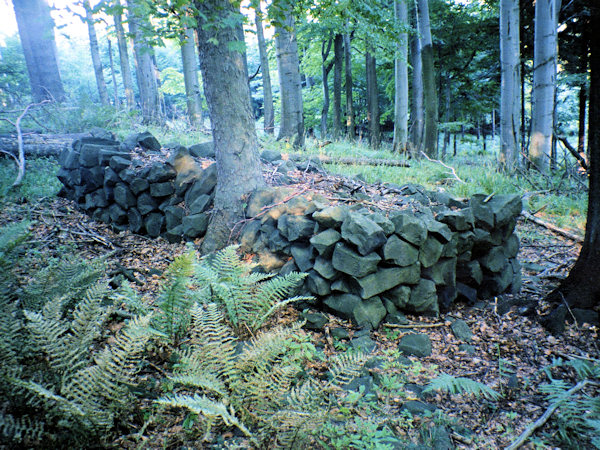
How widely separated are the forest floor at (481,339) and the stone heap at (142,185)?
15.1 inches

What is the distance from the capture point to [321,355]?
97.0 inches

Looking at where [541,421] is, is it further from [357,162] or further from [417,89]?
[417,89]

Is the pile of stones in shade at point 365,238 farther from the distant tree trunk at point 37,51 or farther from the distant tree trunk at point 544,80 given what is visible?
the distant tree trunk at point 37,51

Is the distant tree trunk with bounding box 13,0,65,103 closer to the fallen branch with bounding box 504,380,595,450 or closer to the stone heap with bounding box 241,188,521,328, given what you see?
the stone heap with bounding box 241,188,521,328

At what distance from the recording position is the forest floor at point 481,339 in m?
1.93

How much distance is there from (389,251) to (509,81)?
736 centimetres

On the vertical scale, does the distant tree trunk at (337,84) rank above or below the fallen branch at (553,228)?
above

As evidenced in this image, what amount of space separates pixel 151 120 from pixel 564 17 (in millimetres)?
13373

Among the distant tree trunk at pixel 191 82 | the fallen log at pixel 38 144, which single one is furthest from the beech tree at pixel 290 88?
the fallen log at pixel 38 144

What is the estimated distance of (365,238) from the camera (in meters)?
2.78

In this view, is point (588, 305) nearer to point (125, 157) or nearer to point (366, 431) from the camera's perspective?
point (366, 431)

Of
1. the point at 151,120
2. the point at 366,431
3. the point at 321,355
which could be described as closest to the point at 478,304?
the point at 321,355

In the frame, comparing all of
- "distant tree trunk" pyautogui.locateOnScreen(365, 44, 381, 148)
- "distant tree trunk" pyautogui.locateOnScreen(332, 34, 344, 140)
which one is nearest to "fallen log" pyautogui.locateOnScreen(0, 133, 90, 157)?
"distant tree trunk" pyautogui.locateOnScreen(365, 44, 381, 148)

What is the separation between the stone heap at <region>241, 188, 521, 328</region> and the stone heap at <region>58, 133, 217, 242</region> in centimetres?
132
